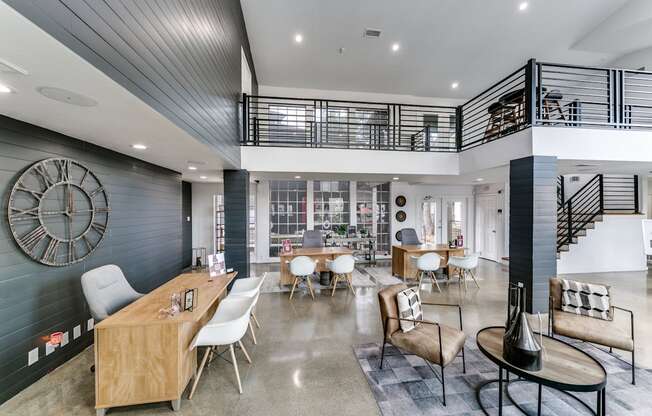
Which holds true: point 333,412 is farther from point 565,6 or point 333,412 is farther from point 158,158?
point 565,6

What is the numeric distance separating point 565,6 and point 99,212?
8798 millimetres

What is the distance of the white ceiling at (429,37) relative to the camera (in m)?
5.05

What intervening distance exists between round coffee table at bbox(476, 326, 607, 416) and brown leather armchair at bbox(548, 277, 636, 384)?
2.03 ft

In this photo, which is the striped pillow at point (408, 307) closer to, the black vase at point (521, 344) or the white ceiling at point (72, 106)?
the black vase at point (521, 344)

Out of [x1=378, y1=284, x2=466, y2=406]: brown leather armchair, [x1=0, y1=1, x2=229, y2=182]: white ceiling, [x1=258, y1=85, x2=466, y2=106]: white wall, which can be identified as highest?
[x1=258, y1=85, x2=466, y2=106]: white wall

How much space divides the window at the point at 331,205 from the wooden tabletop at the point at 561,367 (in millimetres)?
6285

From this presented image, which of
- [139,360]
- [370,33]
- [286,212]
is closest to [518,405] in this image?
[139,360]

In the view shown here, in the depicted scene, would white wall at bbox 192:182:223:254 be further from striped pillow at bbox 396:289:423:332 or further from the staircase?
the staircase

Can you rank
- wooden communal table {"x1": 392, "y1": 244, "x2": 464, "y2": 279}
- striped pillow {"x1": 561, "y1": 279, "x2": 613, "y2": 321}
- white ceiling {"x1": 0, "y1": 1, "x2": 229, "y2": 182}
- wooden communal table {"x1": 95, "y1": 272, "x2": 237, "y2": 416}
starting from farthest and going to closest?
wooden communal table {"x1": 392, "y1": 244, "x2": 464, "y2": 279}
striped pillow {"x1": 561, "y1": 279, "x2": 613, "y2": 321}
wooden communal table {"x1": 95, "y1": 272, "x2": 237, "y2": 416}
white ceiling {"x1": 0, "y1": 1, "x2": 229, "y2": 182}

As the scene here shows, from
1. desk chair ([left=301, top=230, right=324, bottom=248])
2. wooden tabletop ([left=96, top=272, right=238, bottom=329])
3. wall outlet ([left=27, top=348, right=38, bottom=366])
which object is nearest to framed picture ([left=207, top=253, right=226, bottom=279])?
wooden tabletop ([left=96, top=272, right=238, bottom=329])

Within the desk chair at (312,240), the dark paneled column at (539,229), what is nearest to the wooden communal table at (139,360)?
the desk chair at (312,240)

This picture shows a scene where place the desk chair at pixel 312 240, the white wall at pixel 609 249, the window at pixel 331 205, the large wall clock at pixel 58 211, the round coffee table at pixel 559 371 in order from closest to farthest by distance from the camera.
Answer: the round coffee table at pixel 559 371 < the large wall clock at pixel 58 211 < the desk chair at pixel 312 240 < the white wall at pixel 609 249 < the window at pixel 331 205

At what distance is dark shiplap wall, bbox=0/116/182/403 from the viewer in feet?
7.56

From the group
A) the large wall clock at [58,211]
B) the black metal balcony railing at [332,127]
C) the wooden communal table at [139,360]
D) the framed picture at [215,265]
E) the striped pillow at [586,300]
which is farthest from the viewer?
the black metal balcony railing at [332,127]
